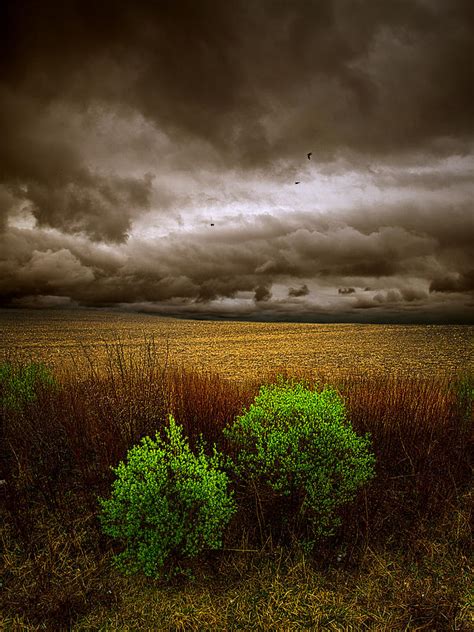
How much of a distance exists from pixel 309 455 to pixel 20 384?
7.46m

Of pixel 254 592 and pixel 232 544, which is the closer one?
pixel 254 592

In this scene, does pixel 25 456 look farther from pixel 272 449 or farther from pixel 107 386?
pixel 272 449

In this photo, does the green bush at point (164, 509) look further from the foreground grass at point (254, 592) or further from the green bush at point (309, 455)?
the green bush at point (309, 455)

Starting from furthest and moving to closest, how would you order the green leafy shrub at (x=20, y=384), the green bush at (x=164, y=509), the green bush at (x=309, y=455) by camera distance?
1. the green leafy shrub at (x=20, y=384)
2. the green bush at (x=309, y=455)
3. the green bush at (x=164, y=509)

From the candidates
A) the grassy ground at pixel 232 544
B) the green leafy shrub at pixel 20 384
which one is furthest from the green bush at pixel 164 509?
the green leafy shrub at pixel 20 384

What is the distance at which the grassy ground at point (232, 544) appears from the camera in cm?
432

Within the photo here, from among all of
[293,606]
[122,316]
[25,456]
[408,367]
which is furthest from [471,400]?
[122,316]

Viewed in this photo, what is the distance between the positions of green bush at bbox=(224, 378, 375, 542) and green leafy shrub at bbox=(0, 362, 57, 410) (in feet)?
19.5

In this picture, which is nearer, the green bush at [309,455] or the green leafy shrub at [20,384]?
the green bush at [309,455]

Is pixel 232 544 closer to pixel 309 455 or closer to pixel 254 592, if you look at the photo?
pixel 254 592

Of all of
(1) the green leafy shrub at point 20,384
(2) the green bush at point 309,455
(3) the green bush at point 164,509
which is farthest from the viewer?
(1) the green leafy shrub at point 20,384

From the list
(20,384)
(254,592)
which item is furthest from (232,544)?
(20,384)

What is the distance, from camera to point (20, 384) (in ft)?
30.2

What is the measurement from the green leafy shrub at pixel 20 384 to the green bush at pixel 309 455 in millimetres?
5940
